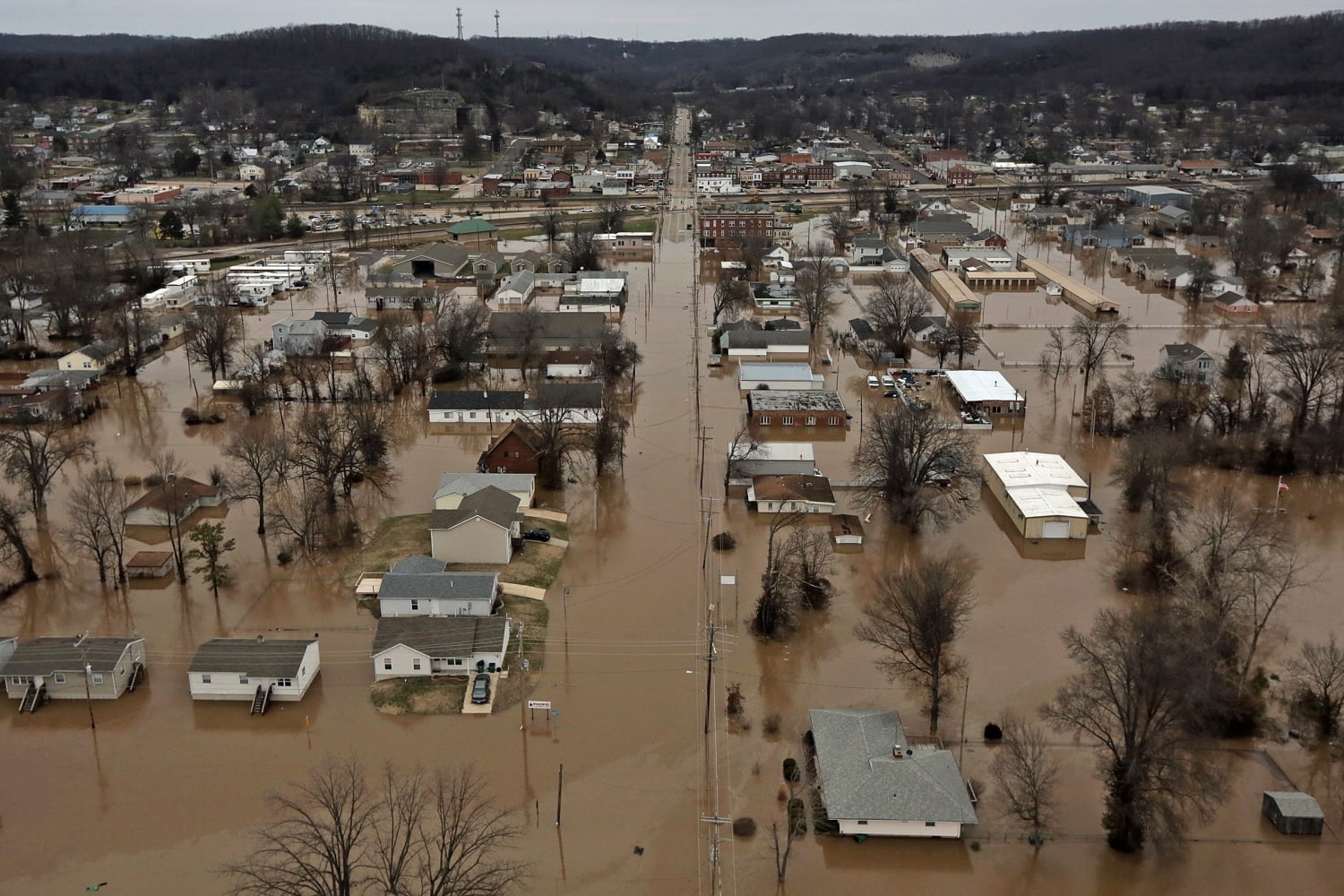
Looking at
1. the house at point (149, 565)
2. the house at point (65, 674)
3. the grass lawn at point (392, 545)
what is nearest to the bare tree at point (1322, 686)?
the grass lawn at point (392, 545)

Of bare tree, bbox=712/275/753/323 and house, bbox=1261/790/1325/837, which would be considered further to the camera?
bare tree, bbox=712/275/753/323

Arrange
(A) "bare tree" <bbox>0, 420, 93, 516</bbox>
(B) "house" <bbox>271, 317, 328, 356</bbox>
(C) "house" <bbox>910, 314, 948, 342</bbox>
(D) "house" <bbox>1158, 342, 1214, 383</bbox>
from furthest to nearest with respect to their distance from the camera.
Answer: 1. (C) "house" <bbox>910, 314, 948, 342</bbox>
2. (B) "house" <bbox>271, 317, 328, 356</bbox>
3. (D) "house" <bbox>1158, 342, 1214, 383</bbox>
4. (A) "bare tree" <bbox>0, 420, 93, 516</bbox>

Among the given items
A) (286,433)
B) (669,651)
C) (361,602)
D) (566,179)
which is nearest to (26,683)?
(361,602)

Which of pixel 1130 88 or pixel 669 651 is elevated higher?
pixel 1130 88

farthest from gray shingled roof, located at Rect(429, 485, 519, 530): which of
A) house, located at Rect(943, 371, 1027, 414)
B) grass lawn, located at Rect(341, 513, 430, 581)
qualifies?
house, located at Rect(943, 371, 1027, 414)

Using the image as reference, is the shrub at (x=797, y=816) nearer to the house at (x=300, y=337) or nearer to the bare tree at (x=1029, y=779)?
the bare tree at (x=1029, y=779)

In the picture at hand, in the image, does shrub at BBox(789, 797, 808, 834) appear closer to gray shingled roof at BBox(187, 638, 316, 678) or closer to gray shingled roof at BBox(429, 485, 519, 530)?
gray shingled roof at BBox(187, 638, 316, 678)

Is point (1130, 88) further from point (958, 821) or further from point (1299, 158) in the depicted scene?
point (958, 821)
